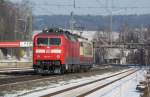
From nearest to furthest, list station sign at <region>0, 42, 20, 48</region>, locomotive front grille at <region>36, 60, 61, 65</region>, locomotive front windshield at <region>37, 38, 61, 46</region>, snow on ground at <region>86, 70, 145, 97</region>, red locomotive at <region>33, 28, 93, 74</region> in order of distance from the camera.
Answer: snow on ground at <region>86, 70, 145, 97</region>, locomotive front grille at <region>36, 60, 61, 65</region>, red locomotive at <region>33, 28, 93, 74</region>, locomotive front windshield at <region>37, 38, 61, 46</region>, station sign at <region>0, 42, 20, 48</region>

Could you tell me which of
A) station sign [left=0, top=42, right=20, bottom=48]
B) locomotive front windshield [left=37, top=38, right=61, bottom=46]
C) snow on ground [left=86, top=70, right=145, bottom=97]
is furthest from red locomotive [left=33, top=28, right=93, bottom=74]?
station sign [left=0, top=42, right=20, bottom=48]

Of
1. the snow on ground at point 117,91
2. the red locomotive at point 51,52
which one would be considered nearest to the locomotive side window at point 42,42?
the red locomotive at point 51,52

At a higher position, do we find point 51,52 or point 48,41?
point 48,41

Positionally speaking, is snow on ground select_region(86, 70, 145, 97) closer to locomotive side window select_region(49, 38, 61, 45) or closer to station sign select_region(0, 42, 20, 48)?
locomotive side window select_region(49, 38, 61, 45)

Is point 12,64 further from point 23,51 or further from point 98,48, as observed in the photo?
point 98,48

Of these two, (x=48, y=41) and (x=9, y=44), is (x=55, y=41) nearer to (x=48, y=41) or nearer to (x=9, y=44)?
(x=48, y=41)

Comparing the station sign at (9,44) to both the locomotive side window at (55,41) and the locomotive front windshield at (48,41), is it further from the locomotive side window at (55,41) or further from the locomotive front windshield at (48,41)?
the locomotive side window at (55,41)

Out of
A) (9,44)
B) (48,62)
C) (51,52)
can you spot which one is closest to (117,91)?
(48,62)

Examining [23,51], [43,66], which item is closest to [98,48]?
[23,51]

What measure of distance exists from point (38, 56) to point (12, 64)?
56786 millimetres

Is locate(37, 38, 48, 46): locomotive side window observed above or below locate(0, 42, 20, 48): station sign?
below

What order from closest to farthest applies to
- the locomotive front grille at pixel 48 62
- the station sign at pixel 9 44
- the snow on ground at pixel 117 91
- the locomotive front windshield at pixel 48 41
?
1. the snow on ground at pixel 117 91
2. the locomotive front grille at pixel 48 62
3. the locomotive front windshield at pixel 48 41
4. the station sign at pixel 9 44

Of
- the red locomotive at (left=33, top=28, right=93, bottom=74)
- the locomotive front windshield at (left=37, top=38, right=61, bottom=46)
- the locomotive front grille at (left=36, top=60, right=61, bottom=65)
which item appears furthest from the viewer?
the locomotive front windshield at (left=37, top=38, right=61, bottom=46)

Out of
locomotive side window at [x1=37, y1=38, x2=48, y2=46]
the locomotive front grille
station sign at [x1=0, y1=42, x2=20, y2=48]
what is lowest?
the locomotive front grille
